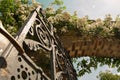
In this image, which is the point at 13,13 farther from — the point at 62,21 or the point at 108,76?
the point at 108,76

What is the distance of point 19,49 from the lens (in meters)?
2.07

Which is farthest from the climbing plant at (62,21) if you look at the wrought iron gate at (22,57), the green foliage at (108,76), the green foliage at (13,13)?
the wrought iron gate at (22,57)

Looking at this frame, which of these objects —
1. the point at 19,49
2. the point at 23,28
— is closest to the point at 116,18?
the point at 23,28

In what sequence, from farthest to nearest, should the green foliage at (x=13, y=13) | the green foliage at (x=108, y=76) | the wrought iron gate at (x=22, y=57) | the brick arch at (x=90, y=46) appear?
the green foliage at (x=108, y=76)
the brick arch at (x=90, y=46)
the green foliage at (x=13, y=13)
the wrought iron gate at (x=22, y=57)

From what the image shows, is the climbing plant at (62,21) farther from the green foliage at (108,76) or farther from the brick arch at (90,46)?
the green foliage at (108,76)

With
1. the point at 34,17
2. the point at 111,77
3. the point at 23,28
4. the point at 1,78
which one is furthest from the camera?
the point at 111,77

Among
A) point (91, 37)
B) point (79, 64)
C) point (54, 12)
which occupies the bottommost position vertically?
point (79, 64)

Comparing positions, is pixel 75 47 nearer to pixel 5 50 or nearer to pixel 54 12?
pixel 54 12

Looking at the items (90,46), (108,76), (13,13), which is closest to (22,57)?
(13,13)

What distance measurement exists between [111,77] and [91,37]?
82.4 inches

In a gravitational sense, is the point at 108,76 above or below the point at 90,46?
below

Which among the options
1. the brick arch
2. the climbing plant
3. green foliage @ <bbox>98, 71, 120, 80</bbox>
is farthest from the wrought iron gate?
green foliage @ <bbox>98, 71, 120, 80</bbox>

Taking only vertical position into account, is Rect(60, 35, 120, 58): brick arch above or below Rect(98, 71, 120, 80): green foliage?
above

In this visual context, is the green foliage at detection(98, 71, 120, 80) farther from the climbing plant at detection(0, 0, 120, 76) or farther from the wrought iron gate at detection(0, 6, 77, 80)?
the wrought iron gate at detection(0, 6, 77, 80)
